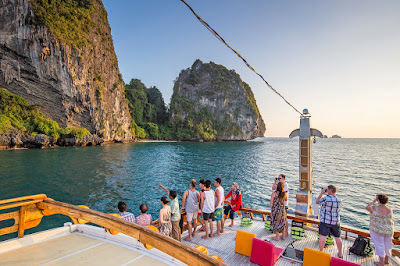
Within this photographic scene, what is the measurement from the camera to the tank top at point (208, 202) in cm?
579

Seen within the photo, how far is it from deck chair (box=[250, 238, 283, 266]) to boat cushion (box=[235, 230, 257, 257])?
0.23 m

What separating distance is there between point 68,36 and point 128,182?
59.0 meters

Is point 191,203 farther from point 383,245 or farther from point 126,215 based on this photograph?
point 383,245

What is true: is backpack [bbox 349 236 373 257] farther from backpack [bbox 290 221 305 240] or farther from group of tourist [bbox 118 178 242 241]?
group of tourist [bbox 118 178 242 241]

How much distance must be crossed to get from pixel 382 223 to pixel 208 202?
398 centimetres

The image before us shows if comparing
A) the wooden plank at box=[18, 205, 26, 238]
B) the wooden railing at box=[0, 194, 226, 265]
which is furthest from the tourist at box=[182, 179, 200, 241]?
the wooden plank at box=[18, 205, 26, 238]

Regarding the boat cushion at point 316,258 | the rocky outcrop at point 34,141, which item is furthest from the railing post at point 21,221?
the rocky outcrop at point 34,141

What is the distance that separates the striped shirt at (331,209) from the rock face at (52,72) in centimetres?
6348

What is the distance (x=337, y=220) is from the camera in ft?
16.4

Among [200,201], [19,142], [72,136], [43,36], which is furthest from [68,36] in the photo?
[200,201]

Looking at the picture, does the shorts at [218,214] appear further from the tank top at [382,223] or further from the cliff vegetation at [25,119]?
the cliff vegetation at [25,119]

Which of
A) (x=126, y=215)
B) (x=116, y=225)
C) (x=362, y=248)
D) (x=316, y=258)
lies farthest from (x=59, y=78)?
(x=362, y=248)

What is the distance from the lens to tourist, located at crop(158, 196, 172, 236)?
4.91 m

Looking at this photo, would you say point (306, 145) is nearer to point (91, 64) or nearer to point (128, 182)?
point (128, 182)
